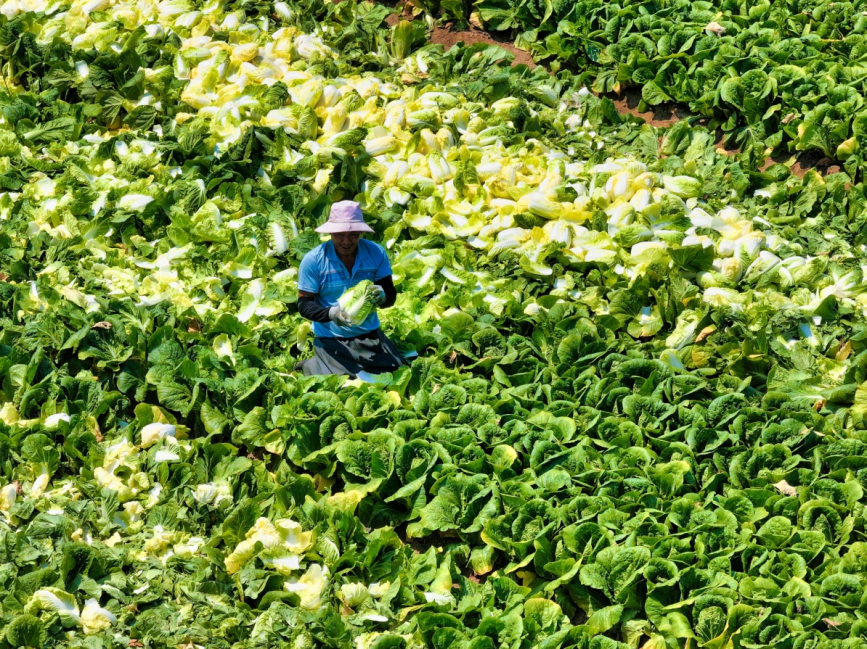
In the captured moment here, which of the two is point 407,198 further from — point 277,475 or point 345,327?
point 277,475

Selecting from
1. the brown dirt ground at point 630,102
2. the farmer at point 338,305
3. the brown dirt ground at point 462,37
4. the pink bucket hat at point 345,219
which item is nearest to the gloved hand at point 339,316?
the farmer at point 338,305

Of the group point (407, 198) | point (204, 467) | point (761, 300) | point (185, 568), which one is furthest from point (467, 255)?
point (185, 568)

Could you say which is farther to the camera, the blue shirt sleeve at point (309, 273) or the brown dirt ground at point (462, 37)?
the brown dirt ground at point (462, 37)

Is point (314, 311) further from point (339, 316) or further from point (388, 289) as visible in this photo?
point (388, 289)

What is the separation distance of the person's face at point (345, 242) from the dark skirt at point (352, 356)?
18.1 inches

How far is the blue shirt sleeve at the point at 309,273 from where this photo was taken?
5.39 meters

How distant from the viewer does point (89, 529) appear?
4.63 meters

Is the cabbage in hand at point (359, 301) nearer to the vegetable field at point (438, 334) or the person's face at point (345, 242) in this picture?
the vegetable field at point (438, 334)

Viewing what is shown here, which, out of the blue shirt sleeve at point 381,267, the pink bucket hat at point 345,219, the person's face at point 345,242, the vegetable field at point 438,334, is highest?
the pink bucket hat at point 345,219

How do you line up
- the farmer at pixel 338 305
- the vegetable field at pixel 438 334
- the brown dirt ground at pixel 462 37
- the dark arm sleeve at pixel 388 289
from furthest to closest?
the brown dirt ground at pixel 462 37, the dark arm sleeve at pixel 388 289, the farmer at pixel 338 305, the vegetable field at pixel 438 334

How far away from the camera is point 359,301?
17.1 ft

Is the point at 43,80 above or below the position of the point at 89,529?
above

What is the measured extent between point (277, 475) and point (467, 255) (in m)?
2.18

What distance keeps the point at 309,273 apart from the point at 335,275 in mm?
145
